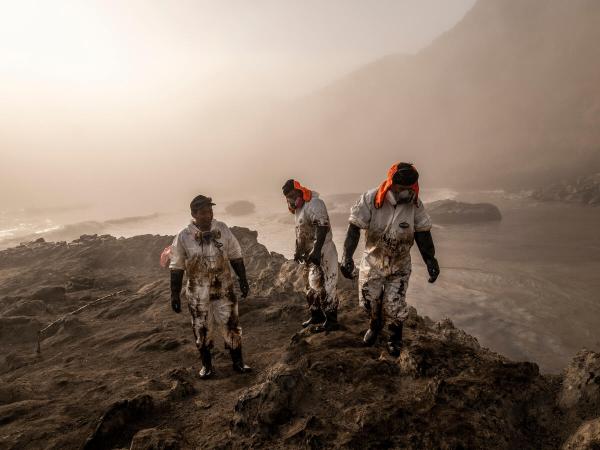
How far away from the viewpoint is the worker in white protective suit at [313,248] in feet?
15.5

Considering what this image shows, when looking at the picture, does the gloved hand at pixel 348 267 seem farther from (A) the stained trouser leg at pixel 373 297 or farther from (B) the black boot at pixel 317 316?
(B) the black boot at pixel 317 316

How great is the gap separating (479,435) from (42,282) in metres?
13.3

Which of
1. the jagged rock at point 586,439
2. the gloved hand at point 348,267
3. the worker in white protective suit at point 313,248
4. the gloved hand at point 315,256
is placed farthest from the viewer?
the worker in white protective suit at point 313,248

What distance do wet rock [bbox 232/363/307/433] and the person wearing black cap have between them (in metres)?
1.08

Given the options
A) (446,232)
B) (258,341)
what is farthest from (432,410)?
(446,232)

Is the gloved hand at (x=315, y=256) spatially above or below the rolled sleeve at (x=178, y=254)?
below

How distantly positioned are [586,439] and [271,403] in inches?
91.4

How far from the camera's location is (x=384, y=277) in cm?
393

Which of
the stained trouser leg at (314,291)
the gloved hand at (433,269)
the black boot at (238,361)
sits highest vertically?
the gloved hand at (433,269)

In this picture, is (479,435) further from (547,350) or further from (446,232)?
(446,232)

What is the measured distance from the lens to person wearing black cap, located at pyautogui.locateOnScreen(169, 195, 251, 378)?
3939 millimetres

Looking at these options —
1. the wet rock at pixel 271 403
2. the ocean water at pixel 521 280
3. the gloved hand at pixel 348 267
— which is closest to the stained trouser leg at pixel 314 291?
the gloved hand at pixel 348 267

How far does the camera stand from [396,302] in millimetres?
3943

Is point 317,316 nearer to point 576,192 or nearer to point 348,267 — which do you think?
point 348,267
